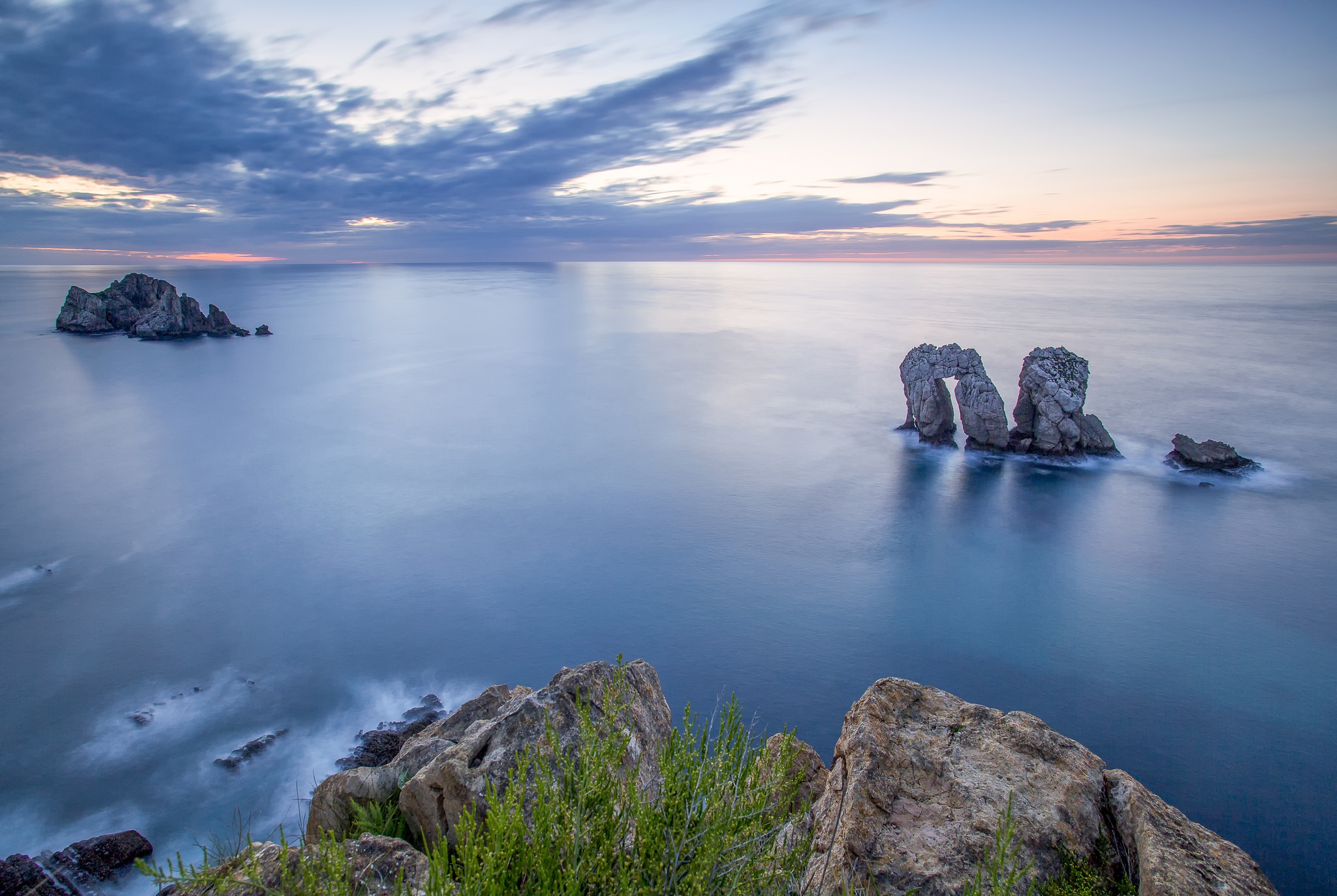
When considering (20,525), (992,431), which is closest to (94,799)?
(20,525)

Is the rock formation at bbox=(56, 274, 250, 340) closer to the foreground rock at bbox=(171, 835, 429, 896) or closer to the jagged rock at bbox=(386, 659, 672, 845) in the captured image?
the jagged rock at bbox=(386, 659, 672, 845)

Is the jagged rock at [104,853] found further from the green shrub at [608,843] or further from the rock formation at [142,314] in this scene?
the rock formation at [142,314]

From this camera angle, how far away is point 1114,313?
269 ft

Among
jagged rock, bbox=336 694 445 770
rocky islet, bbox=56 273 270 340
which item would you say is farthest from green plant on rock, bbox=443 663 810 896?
rocky islet, bbox=56 273 270 340

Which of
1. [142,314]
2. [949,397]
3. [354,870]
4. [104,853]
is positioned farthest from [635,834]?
[142,314]

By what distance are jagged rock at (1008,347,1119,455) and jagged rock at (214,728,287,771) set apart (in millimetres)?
27013

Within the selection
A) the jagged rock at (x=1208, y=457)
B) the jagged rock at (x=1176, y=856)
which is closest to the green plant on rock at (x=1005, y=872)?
the jagged rock at (x=1176, y=856)

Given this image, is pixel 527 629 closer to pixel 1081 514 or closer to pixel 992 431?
pixel 1081 514

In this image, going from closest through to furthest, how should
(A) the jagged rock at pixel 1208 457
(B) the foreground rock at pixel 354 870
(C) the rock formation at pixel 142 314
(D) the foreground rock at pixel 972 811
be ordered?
(B) the foreground rock at pixel 354 870 < (D) the foreground rock at pixel 972 811 < (A) the jagged rock at pixel 1208 457 < (C) the rock formation at pixel 142 314

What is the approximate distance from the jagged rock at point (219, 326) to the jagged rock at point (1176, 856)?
7622 cm

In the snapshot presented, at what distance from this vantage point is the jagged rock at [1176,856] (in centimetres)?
425

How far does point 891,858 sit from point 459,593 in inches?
592

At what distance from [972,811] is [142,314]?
79680 millimetres

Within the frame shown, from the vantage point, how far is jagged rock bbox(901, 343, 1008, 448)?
91.4 ft
